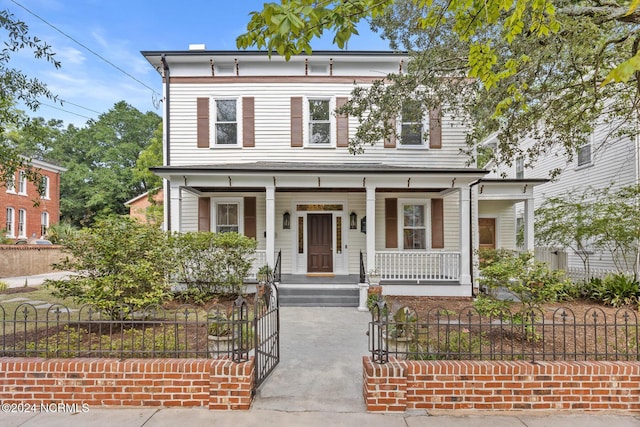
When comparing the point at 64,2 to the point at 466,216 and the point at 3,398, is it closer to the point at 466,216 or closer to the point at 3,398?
the point at 3,398

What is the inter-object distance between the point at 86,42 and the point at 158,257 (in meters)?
10.5

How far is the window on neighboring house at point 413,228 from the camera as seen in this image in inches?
429

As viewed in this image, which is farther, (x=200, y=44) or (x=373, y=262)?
(x=200, y=44)

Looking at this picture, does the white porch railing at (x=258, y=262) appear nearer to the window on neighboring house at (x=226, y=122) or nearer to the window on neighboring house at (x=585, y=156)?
the window on neighboring house at (x=226, y=122)

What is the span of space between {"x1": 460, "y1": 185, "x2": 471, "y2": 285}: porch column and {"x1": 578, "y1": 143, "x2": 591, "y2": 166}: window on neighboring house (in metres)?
6.38

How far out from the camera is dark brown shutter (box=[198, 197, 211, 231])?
1073cm

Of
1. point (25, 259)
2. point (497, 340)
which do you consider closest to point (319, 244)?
point (497, 340)

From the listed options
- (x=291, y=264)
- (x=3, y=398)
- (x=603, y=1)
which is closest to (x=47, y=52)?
(x=3, y=398)

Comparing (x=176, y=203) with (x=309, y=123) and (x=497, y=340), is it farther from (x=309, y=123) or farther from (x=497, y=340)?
(x=497, y=340)

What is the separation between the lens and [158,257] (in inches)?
219

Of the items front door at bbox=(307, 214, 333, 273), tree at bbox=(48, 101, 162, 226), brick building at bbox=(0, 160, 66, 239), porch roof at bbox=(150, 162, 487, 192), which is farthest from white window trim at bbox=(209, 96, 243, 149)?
tree at bbox=(48, 101, 162, 226)

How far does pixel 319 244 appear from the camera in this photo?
1095 cm

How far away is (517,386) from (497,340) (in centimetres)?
164

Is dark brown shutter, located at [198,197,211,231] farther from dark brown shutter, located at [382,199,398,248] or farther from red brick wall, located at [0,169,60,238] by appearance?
red brick wall, located at [0,169,60,238]
